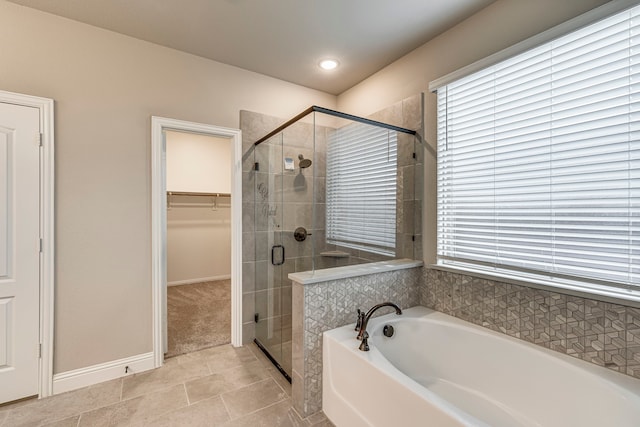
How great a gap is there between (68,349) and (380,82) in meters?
3.52

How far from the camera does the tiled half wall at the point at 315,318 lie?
181 centimetres

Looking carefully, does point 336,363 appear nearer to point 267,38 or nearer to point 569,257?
point 569,257

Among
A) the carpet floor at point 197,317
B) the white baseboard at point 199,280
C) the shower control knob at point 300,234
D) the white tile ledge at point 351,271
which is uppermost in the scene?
the shower control knob at point 300,234

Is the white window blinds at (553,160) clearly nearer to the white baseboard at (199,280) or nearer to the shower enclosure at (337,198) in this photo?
the shower enclosure at (337,198)

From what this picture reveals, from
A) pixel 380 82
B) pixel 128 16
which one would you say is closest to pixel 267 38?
pixel 128 16

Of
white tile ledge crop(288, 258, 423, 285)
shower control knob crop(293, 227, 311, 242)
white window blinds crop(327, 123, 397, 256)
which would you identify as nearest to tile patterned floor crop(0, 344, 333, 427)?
white tile ledge crop(288, 258, 423, 285)

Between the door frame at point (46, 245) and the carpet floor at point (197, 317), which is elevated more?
the door frame at point (46, 245)

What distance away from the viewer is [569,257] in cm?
155

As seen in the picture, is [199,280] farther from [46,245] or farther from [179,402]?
[179,402]

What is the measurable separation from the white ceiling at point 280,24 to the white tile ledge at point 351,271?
6.14 ft

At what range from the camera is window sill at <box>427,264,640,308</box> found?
1.35 metres

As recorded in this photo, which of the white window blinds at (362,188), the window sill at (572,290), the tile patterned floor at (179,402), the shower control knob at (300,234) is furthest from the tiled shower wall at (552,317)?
the tile patterned floor at (179,402)

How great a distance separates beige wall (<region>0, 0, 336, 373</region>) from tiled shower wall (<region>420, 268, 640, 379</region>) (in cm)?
257

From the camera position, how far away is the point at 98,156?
213 centimetres
